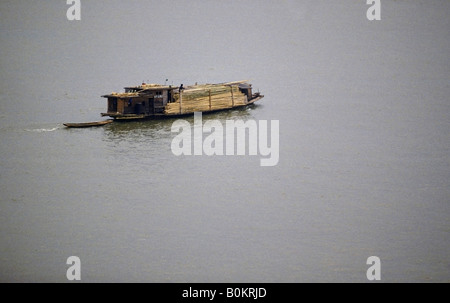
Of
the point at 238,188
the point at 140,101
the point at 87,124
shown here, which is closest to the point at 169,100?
the point at 140,101

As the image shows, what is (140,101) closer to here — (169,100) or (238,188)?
(169,100)

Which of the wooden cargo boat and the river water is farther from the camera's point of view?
the wooden cargo boat

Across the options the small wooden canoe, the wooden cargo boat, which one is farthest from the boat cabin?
the small wooden canoe

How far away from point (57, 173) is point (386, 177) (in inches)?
637

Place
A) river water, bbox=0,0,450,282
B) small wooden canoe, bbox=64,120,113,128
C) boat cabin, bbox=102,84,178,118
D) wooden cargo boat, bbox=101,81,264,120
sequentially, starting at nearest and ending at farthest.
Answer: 1. river water, bbox=0,0,450,282
2. small wooden canoe, bbox=64,120,113,128
3. boat cabin, bbox=102,84,178,118
4. wooden cargo boat, bbox=101,81,264,120

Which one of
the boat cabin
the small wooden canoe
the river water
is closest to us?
the river water

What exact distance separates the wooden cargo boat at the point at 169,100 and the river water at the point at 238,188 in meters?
0.97

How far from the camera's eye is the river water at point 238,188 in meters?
21.2

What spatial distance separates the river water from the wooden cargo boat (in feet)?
3.19

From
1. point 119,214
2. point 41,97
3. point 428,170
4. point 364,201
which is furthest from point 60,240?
point 41,97

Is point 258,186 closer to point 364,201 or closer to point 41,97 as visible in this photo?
point 364,201

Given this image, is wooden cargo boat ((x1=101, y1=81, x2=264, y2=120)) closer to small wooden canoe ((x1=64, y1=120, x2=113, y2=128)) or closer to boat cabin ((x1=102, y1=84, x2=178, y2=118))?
boat cabin ((x1=102, y1=84, x2=178, y2=118))

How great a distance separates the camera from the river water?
21172 mm

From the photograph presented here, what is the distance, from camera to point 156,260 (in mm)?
21109
